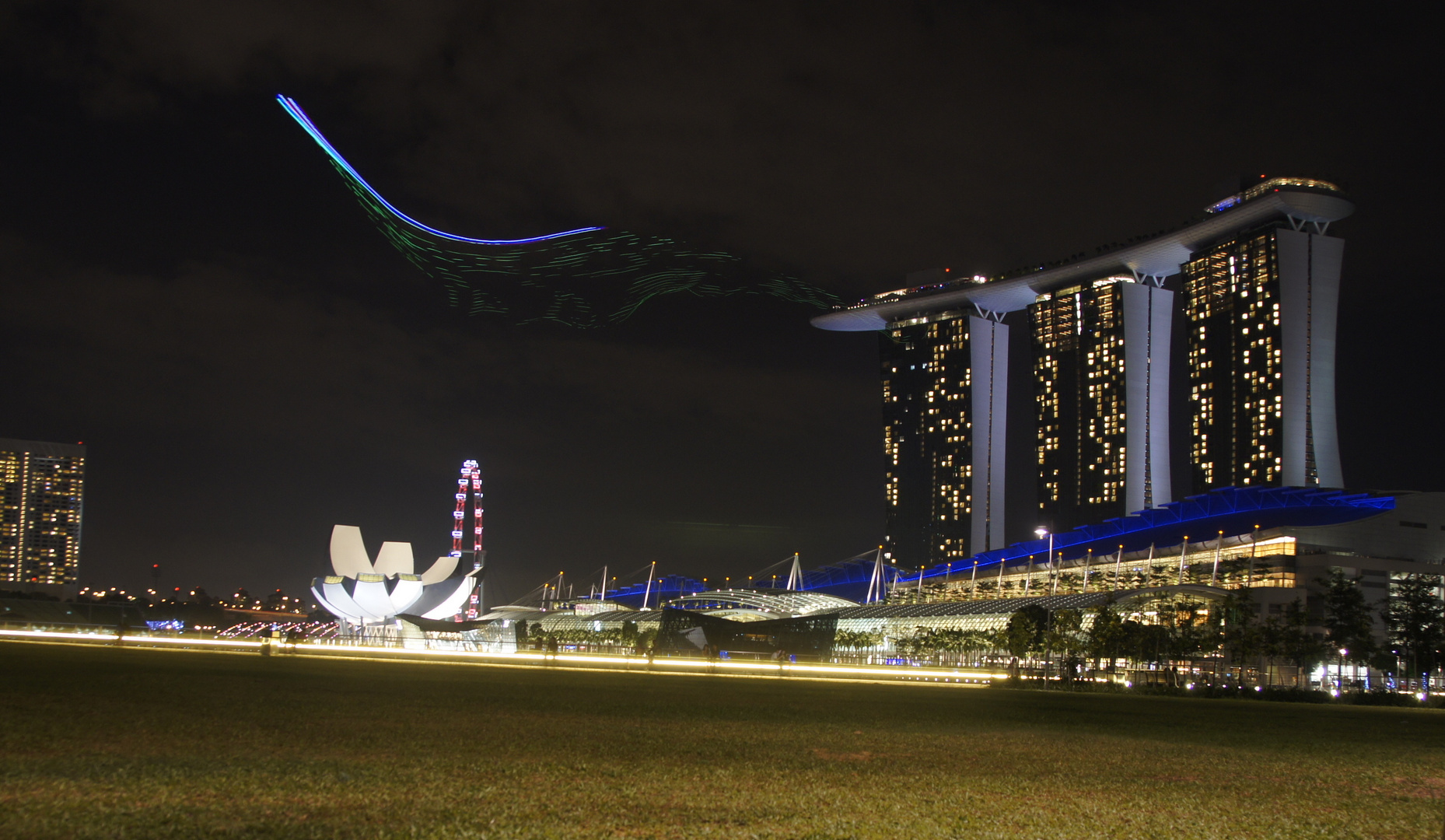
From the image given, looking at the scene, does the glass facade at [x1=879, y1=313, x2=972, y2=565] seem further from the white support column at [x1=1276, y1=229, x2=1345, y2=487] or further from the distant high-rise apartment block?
the distant high-rise apartment block

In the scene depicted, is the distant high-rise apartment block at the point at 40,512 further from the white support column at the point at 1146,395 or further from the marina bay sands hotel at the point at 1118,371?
the white support column at the point at 1146,395

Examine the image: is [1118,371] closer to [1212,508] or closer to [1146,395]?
[1146,395]

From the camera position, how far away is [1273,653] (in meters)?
55.7

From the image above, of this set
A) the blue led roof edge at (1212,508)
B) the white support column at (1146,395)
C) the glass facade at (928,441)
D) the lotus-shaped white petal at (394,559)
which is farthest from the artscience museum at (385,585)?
the white support column at (1146,395)

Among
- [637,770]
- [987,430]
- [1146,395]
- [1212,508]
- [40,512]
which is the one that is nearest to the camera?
[637,770]

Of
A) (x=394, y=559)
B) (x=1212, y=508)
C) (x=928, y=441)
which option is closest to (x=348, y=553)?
(x=394, y=559)

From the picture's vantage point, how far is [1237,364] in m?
122

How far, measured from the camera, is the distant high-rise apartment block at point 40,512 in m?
171

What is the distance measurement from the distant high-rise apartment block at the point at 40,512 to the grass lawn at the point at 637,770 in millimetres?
177077

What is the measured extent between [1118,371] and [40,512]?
161 metres

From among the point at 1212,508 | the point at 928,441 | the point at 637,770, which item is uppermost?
the point at 928,441

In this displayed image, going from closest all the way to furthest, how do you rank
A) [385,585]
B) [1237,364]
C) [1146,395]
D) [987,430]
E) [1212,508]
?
1. [1212,508]
2. [385,585]
3. [1237,364]
4. [1146,395]
5. [987,430]

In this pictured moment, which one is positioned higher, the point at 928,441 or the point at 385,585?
the point at 928,441

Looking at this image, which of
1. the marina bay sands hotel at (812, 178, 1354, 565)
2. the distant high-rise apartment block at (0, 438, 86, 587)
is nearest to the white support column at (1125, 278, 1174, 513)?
the marina bay sands hotel at (812, 178, 1354, 565)
